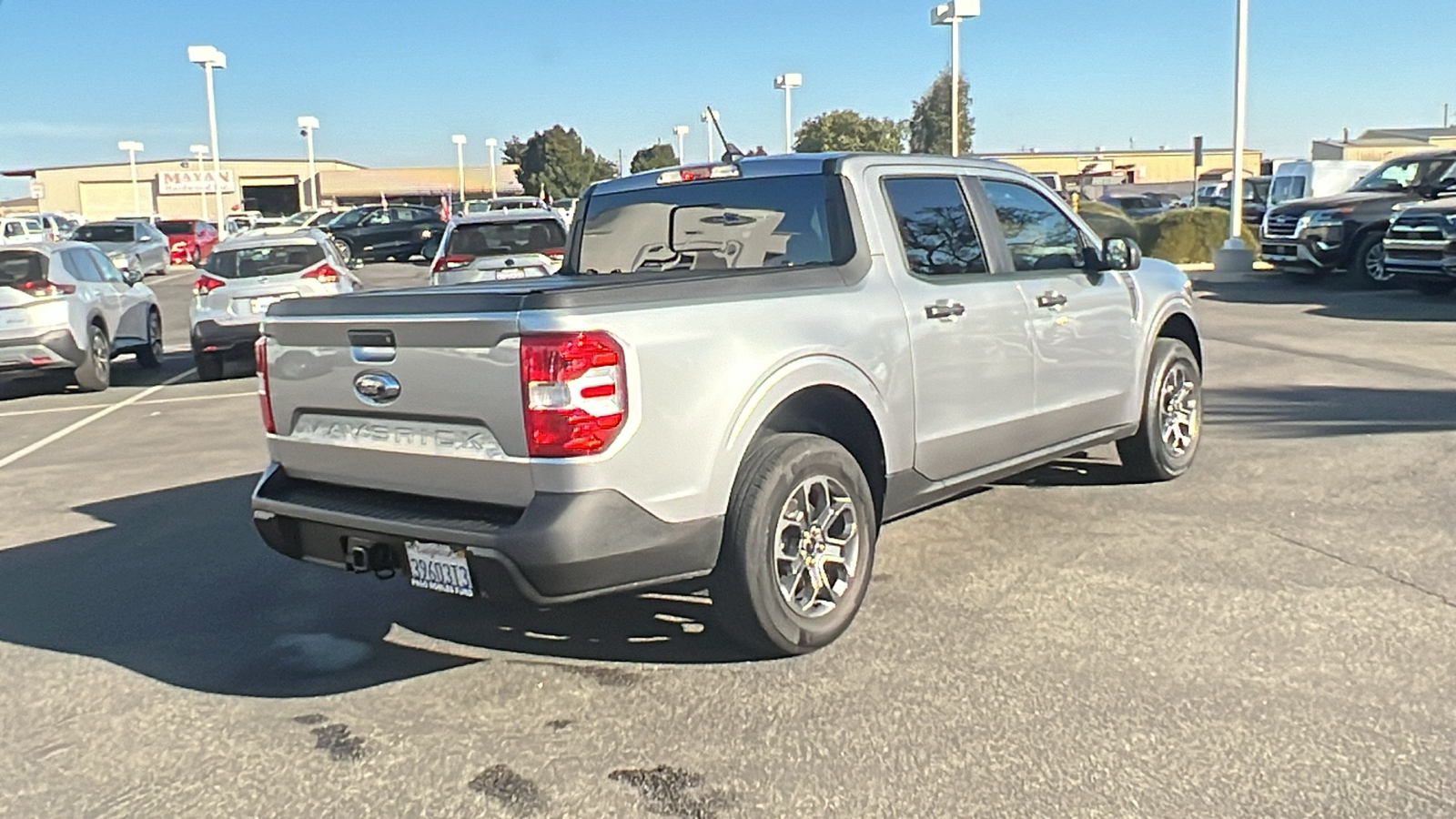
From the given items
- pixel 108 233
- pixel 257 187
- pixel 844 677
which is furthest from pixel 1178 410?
pixel 257 187

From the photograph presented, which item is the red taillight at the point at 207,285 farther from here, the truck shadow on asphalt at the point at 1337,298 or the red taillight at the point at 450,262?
the truck shadow on asphalt at the point at 1337,298

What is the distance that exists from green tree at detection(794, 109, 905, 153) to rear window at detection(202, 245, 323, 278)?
160ft

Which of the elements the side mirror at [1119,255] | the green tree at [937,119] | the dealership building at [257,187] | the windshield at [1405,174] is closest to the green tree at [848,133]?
the green tree at [937,119]

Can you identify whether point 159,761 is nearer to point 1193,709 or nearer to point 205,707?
point 205,707

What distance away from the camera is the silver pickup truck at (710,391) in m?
3.93

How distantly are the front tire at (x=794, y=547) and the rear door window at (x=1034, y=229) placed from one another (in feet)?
5.61

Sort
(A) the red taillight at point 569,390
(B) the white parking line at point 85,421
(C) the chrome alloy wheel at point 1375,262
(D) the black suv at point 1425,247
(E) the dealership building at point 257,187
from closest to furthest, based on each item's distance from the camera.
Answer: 1. (A) the red taillight at point 569,390
2. (B) the white parking line at point 85,421
3. (D) the black suv at point 1425,247
4. (C) the chrome alloy wheel at point 1375,262
5. (E) the dealership building at point 257,187

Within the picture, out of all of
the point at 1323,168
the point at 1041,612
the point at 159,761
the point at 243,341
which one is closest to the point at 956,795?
the point at 1041,612

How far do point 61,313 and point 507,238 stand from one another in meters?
4.32

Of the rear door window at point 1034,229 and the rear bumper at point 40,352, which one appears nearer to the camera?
the rear door window at point 1034,229

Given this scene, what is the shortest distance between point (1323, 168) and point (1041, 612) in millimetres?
25590

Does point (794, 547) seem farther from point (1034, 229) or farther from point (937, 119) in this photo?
point (937, 119)

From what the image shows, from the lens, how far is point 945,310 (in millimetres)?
5266

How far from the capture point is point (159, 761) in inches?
155
